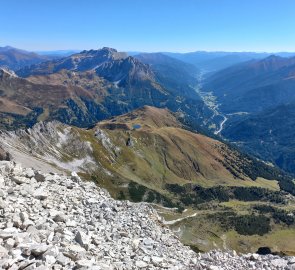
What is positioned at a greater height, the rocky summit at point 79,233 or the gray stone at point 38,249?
the gray stone at point 38,249

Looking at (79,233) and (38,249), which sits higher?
(38,249)

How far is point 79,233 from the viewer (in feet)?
105

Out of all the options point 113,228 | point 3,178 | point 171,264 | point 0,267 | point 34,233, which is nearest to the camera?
point 0,267

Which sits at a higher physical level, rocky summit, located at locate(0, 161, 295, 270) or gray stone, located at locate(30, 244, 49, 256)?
gray stone, located at locate(30, 244, 49, 256)

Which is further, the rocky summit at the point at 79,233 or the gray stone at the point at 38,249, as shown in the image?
the rocky summit at the point at 79,233

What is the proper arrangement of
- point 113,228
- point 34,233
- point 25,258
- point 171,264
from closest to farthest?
1. point 25,258
2. point 34,233
3. point 171,264
4. point 113,228

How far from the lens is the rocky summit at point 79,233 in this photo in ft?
91.0

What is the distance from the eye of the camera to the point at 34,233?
30.6 meters

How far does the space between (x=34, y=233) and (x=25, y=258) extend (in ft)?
12.6

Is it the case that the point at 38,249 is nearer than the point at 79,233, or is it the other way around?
the point at 38,249

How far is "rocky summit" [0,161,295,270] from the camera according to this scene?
91.0ft

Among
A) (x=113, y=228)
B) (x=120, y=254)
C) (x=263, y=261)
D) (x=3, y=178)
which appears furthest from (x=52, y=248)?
(x=263, y=261)

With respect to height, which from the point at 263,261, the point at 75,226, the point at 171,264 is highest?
the point at 75,226

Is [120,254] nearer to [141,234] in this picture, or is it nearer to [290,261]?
[141,234]
